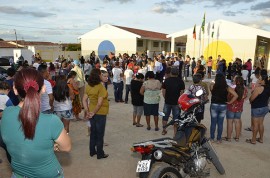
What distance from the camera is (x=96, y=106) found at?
4438 mm

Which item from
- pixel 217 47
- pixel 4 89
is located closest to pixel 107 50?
pixel 217 47

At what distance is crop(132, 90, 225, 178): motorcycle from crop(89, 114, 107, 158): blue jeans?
1313 millimetres

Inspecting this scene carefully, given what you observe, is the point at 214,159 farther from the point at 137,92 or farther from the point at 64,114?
the point at 64,114

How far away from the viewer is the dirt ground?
14.3 ft

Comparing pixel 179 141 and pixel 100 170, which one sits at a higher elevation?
pixel 179 141

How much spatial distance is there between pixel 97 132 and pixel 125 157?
0.82 m

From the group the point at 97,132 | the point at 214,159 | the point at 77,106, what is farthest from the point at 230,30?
the point at 97,132

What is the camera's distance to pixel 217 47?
72.6 ft

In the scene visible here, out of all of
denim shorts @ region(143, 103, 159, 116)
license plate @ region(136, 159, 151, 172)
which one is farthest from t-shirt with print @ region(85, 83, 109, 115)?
denim shorts @ region(143, 103, 159, 116)

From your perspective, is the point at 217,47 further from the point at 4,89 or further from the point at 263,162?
the point at 4,89

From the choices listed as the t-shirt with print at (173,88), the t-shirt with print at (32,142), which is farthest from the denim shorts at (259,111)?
the t-shirt with print at (32,142)

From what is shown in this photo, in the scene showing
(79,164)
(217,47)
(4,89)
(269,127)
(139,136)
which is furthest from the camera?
(217,47)

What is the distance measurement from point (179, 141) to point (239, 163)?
1922 millimetres

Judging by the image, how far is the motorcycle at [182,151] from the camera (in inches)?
129
